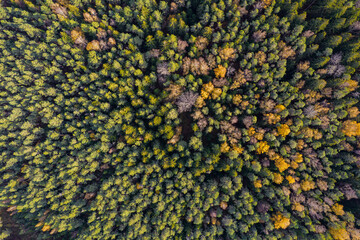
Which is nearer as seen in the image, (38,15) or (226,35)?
(226,35)

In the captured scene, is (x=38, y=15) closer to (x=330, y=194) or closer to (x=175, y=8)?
(x=175, y=8)

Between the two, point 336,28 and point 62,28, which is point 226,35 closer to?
point 336,28

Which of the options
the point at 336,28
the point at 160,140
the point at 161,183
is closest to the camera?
the point at 336,28

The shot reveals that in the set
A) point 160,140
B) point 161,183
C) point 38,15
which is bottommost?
point 161,183

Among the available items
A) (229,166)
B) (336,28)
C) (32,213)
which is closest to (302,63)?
(336,28)

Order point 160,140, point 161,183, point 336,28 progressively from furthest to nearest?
point 160,140 → point 161,183 → point 336,28

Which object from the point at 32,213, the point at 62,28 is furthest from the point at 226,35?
the point at 32,213

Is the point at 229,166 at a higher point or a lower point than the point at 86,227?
higher
